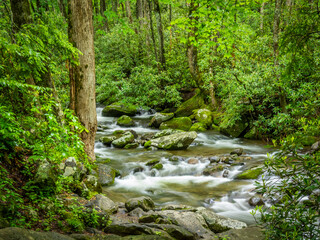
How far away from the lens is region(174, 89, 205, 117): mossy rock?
714 inches

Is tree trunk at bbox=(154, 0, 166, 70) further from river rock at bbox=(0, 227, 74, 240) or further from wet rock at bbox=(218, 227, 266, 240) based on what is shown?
river rock at bbox=(0, 227, 74, 240)

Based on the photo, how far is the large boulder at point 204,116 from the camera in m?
16.0

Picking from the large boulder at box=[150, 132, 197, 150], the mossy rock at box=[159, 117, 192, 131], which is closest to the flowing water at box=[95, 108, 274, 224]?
the large boulder at box=[150, 132, 197, 150]

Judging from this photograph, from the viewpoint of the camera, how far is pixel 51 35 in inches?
182

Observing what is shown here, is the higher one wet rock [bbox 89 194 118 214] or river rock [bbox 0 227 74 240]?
river rock [bbox 0 227 74 240]

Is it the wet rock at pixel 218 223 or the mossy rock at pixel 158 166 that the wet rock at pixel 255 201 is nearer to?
the wet rock at pixel 218 223

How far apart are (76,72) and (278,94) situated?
32.3 ft

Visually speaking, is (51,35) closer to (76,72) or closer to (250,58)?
(76,72)

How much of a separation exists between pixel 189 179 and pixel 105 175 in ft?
10.8

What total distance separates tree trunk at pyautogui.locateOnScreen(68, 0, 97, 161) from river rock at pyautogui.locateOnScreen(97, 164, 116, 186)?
1743mm

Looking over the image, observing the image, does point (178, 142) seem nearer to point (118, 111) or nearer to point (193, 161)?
point (193, 161)

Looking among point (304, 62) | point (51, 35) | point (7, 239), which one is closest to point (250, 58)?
point (304, 62)

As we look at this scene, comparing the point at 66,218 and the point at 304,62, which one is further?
the point at 66,218

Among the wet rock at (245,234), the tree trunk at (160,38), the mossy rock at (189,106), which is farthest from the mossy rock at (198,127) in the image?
the wet rock at (245,234)
